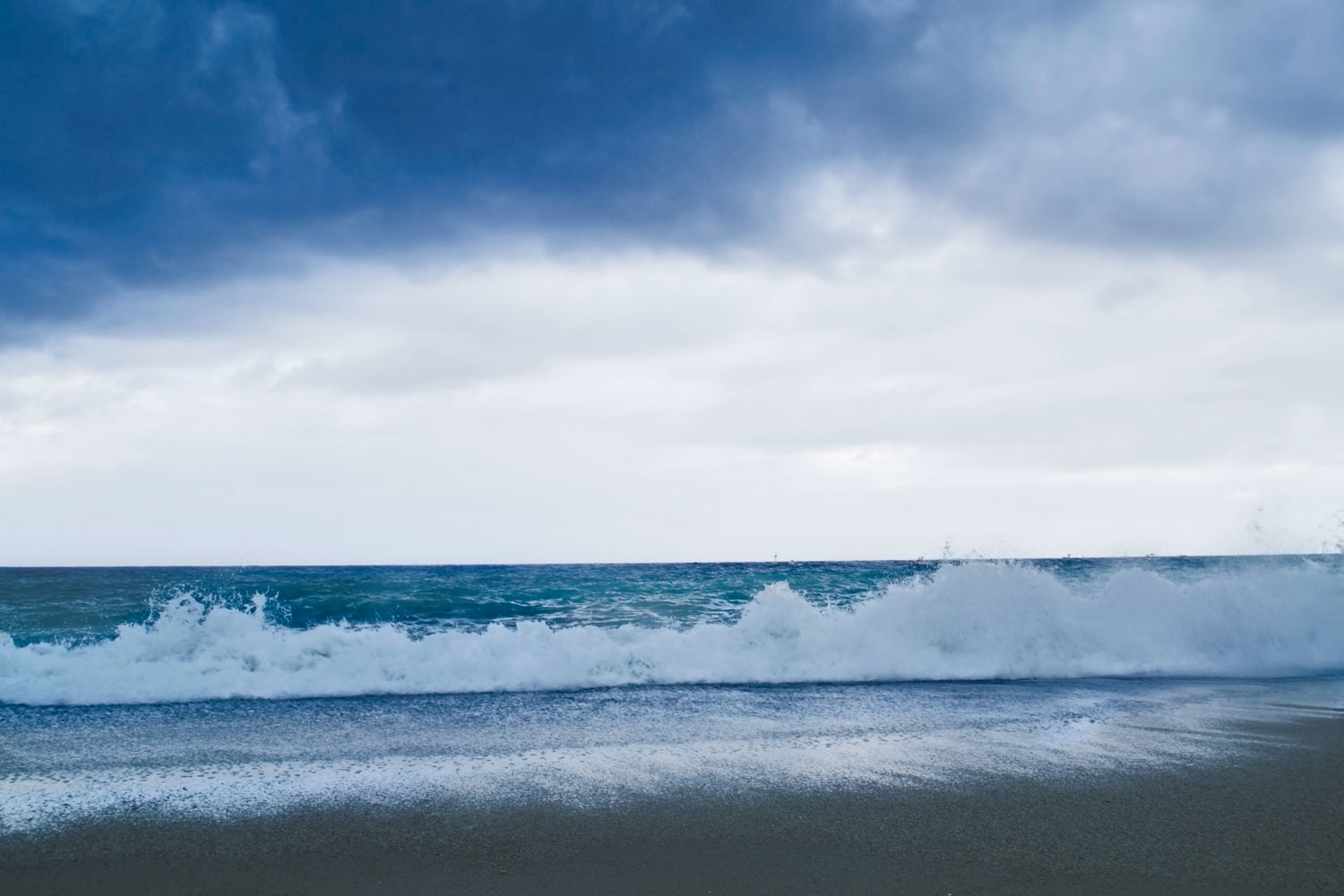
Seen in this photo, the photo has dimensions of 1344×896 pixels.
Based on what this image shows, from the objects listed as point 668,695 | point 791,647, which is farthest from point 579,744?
point 791,647

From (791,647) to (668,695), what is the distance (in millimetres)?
3028

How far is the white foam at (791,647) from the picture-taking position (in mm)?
9992

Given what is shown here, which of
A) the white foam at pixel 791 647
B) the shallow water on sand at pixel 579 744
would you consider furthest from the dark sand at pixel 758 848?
the white foam at pixel 791 647

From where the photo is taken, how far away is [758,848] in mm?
4609

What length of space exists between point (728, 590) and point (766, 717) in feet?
61.8

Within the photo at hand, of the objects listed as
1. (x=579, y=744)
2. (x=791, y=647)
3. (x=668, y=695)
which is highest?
(x=791, y=647)

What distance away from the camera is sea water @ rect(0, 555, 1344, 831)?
6.08 metres

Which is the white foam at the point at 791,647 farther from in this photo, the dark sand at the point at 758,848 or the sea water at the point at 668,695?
the dark sand at the point at 758,848

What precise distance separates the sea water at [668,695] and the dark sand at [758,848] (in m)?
0.46

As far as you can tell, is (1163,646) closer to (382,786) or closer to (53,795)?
(382,786)

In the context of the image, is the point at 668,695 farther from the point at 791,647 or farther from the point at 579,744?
the point at 791,647

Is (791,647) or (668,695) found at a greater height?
(791,647)

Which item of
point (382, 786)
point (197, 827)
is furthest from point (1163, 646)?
point (197, 827)

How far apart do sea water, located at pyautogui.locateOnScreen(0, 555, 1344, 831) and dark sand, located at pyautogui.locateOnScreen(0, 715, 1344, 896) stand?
1.51 feet
